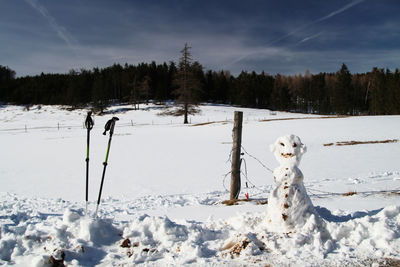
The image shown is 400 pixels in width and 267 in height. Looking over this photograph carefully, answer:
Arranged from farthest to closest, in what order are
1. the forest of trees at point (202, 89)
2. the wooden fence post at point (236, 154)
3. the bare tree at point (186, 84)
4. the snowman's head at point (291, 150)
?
the forest of trees at point (202, 89) < the bare tree at point (186, 84) < the wooden fence post at point (236, 154) < the snowman's head at point (291, 150)

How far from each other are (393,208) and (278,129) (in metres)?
24.6

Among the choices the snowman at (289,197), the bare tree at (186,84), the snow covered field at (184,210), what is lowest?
the snow covered field at (184,210)

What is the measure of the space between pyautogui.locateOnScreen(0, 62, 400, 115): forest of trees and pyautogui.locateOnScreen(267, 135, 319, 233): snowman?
61861mm

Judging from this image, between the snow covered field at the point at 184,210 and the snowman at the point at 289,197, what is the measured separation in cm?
19

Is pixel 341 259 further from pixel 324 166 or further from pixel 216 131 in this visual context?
pixel 216 131

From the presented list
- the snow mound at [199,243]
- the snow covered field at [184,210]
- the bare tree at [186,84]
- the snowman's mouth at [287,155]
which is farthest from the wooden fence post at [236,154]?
the bare tree at [186,84]

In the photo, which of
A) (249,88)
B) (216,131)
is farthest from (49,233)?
(249,88)

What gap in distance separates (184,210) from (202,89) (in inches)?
2498

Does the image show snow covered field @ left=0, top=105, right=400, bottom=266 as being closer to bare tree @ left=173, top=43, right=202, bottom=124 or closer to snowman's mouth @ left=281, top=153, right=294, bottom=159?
snowman's mouth @ left=281, top=153, right=294, bottom=159

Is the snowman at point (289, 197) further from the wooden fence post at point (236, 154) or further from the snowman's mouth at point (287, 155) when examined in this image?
the wooden fence post at point (236, 154)

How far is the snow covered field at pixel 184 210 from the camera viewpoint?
366 centimetres

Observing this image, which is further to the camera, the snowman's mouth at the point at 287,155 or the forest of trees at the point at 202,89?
the forest of trees at the point at 202,89

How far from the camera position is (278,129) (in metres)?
28.3

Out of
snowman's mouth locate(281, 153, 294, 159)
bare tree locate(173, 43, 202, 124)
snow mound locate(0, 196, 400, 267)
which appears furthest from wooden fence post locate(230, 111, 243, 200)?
bare tree locate(173, 43, 202, 124)
